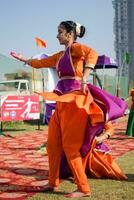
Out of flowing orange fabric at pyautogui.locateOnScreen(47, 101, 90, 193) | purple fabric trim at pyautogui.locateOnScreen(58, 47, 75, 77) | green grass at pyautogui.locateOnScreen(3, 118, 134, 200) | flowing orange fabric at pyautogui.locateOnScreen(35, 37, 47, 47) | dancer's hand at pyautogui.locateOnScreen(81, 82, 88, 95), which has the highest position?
flowing orange fabric at pyautogui.locateOnScreen(35, 37, 47, 47)

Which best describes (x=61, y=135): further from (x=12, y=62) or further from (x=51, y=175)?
(x=12, y=62)

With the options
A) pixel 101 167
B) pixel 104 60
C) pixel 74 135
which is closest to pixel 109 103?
pixel 74 135

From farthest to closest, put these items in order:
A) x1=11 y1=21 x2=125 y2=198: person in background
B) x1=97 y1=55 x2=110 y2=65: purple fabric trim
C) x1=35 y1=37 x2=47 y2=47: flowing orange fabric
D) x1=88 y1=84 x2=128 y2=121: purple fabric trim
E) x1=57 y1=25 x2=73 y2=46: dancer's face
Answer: x1=97 y1=55 x2=110 y2=65: purple fabric trim → x1=35 y1=37 x2=47 y2=47: flowing orange fabric → x1=57 y1=25 x2=73 y2=46: dancer's face → x1=88 y1=84 x2=128 y2=121: purple fabric trim → x1=11 y1=21 x2=125 y2=198: person in background

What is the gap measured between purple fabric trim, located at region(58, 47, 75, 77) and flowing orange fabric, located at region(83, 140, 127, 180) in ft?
3.43

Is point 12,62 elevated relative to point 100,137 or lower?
elevated

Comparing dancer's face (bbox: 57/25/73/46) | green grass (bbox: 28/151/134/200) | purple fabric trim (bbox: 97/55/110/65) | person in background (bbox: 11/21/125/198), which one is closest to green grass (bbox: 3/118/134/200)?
green grass (bbox: 28/151/134/200)

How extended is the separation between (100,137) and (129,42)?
224ft

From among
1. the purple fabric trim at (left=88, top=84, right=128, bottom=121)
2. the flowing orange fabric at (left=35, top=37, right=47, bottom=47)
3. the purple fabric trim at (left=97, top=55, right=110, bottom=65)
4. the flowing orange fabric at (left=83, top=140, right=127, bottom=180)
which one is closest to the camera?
the purple fabric trim at (left=88, top=84, right=128, bottom=121)

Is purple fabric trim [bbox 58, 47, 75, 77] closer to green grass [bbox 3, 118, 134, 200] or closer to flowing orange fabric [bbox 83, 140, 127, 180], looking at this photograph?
flowing orange fabric [bbox 83, 140, 127, 180]

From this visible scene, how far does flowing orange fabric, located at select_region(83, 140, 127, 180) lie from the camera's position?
479 cm

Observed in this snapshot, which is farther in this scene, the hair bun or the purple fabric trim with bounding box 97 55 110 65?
the purple fabric trim with bounding box 97 55 110 65

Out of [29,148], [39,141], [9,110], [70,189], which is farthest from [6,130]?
[70,189]

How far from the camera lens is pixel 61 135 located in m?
4.12

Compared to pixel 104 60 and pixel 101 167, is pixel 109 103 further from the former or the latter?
pixel 104 60
